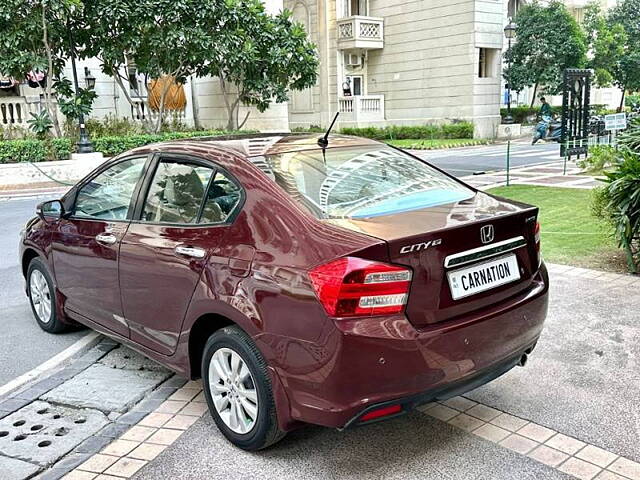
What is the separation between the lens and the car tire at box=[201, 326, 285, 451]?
10.5ft

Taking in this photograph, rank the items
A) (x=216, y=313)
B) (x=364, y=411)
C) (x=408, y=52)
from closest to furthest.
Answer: (x=364, y=411), (x=216, y=313), (x=408, y=52)

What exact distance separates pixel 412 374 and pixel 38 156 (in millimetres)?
16682

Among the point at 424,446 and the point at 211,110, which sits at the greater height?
the point at 211,110

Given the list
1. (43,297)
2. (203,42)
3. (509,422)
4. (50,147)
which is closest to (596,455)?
(509,422)

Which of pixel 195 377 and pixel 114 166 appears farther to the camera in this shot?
pixel 114 166

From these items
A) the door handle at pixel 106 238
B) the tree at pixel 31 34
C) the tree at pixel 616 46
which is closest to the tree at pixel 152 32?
the tree at pixel 31 34

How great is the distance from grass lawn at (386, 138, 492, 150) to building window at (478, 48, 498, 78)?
412 centimetres

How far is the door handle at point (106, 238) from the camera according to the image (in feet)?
13.6

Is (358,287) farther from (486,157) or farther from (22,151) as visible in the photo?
(486,157)

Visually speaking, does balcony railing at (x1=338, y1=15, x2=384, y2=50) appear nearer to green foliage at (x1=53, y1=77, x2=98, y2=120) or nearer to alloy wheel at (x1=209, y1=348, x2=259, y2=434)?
green foliage at (x1=53, y1=77, x2=98, y2=120)

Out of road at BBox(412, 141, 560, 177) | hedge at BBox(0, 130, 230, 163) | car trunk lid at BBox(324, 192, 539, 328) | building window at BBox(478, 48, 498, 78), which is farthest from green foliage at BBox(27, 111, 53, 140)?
building window at BBox(478, 48, 498, 78)

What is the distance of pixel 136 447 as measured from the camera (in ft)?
11.6

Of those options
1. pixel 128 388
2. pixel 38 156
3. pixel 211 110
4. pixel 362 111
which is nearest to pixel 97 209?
pixel 128 388

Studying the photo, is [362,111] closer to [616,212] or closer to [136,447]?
[616,212]
